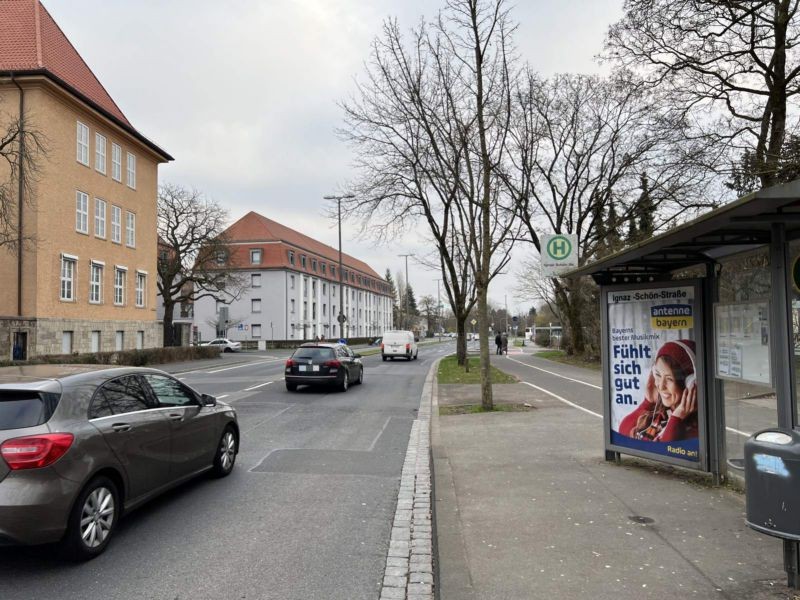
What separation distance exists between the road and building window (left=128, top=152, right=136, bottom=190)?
105 ft

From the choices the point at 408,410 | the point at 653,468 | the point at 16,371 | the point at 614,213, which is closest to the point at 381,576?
the point at 16,371

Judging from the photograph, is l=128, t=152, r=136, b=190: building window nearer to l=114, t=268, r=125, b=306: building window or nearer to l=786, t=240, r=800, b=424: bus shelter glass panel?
l=114, t=268, r=125, b=306: building window

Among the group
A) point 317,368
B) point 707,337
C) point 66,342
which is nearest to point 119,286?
point 66,342

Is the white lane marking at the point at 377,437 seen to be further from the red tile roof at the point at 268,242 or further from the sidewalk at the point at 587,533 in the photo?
the red tile roof at the point at 268,242

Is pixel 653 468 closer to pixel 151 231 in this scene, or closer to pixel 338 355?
pixel 338 355

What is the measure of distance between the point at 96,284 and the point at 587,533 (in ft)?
110

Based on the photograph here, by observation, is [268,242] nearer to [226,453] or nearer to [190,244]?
[190,244]

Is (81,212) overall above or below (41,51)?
below

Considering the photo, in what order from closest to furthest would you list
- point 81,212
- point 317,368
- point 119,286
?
1. point 317,368
2. point 81,212
3. point 119,286

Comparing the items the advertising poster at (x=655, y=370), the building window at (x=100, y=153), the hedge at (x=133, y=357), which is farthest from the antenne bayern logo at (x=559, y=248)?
the building window at (x=100, y=153)

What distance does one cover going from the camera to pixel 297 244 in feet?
268

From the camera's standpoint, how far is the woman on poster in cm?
654

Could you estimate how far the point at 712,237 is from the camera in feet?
17.7

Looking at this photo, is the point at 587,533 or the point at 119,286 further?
the point at 119,286
